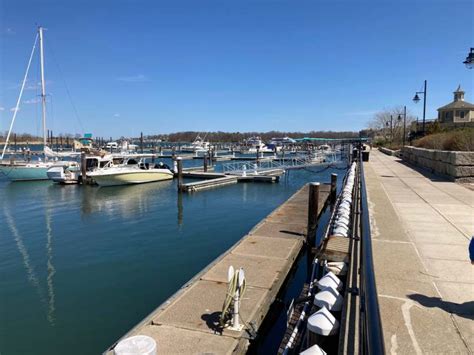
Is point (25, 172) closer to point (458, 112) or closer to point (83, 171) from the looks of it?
point (83, 171)

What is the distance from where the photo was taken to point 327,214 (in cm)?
2020

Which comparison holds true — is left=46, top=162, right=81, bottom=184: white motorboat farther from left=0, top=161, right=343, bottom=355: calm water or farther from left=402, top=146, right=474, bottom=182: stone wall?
left=402, top=146, right=474, bottom=182: stone wall

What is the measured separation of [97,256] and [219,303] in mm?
7728

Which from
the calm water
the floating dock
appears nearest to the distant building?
the floating dock

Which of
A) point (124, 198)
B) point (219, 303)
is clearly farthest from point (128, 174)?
point (219, 303)

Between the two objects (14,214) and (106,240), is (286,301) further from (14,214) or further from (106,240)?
(14,214)

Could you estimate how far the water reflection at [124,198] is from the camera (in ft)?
72.3

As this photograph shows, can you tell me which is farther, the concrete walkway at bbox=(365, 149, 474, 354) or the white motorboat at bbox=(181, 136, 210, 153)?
the white motorboat at bbox=(181, 136, 210, 153)

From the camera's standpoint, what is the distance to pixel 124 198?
2689 centimetres

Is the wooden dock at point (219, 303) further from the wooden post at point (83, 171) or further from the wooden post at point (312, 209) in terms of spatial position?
the wooden post at point (83, 171)

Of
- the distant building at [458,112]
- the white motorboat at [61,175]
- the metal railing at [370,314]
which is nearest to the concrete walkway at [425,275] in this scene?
the metal railing at [370,314]

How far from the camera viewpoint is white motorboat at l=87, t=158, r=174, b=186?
32.0 meters

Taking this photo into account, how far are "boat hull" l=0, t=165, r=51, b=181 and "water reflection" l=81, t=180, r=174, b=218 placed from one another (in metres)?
8.26

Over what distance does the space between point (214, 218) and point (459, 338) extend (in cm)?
1680
